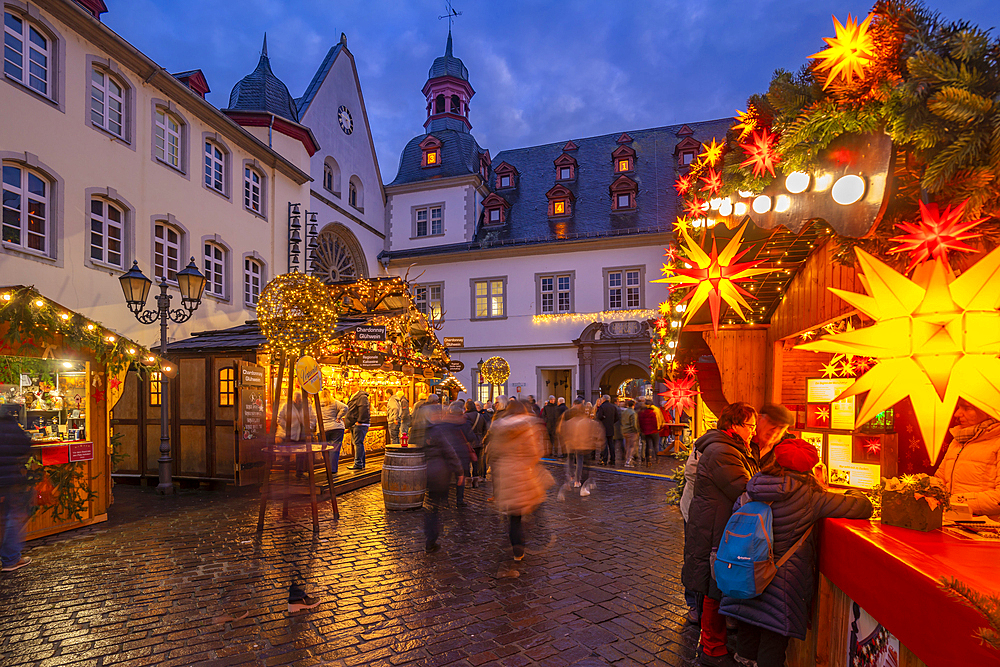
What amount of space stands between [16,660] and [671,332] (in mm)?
6828

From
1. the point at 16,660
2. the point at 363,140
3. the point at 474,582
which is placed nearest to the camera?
the point at 16,660

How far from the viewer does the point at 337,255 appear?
25.1m

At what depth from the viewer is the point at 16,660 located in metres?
3.98

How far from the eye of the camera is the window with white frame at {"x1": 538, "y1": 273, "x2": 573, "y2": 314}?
25875 mm

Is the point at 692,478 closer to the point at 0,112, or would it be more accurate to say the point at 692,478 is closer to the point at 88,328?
the point at 88,328

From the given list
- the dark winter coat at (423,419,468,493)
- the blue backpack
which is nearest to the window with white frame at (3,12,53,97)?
the dark winter coat at (423,419,468,493)

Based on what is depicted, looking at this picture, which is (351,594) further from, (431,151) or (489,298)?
(431,151)

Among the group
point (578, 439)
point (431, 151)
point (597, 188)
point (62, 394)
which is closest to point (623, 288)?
point (597, 188)

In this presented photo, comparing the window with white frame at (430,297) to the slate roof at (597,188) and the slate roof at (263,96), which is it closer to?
the slate roof at (597,188)

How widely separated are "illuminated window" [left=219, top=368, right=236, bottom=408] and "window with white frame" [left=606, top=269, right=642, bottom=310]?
1730 centimetres

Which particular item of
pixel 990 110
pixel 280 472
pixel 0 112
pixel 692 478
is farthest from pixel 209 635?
pixel 0 112

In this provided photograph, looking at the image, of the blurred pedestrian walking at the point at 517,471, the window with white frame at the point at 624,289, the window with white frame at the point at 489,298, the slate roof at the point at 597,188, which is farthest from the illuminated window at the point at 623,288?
the blurred pedestrian walking at the point at 517,471

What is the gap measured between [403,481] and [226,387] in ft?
15.0

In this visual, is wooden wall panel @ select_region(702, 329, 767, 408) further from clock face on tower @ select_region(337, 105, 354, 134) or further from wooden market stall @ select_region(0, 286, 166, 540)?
clock face on tower @ select_region(337, 105, 354, 134)
